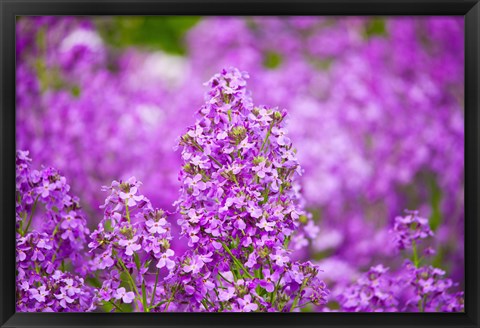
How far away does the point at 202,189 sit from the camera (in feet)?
5.06

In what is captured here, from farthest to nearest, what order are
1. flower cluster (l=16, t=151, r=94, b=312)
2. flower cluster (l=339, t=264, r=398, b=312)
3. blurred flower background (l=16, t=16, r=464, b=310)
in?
blurred flower background (l=16, t=16, r=464, b=310) → flower cluster (l=339, t=264, r=398, b=312) → flower cluster (l=16, t=151, r=94, b=312)

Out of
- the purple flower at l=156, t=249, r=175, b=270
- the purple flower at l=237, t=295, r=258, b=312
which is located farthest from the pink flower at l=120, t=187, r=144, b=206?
the purple flower at l=237, t=295, r=258, b=312

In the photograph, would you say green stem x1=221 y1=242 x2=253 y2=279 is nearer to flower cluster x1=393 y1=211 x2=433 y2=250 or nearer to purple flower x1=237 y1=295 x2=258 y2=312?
purple flower x1=237 y1=295 x2=258 y2=312

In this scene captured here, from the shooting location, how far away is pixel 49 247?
1.66 m

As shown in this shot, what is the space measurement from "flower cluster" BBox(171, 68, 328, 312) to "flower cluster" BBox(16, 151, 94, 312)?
0.24 meters

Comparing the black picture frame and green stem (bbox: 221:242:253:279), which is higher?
the black picture frame

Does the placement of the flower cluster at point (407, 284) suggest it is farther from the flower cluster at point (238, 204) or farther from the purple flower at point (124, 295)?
the purple flower at point (124, 295)

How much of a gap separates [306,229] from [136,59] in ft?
8.08

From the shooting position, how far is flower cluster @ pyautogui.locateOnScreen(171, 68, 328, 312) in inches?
60.9

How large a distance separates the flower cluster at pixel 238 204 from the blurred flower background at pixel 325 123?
0.90 m

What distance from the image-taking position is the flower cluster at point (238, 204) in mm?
1548
